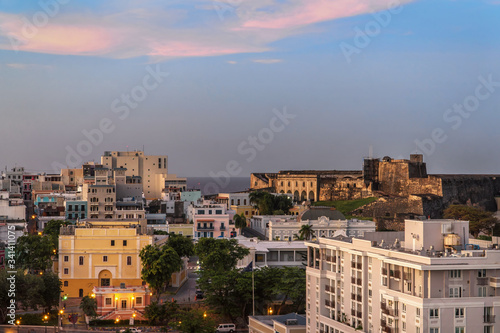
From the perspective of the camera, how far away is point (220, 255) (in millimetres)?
59469

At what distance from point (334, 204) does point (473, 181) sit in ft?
64.7

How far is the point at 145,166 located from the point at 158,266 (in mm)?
80479

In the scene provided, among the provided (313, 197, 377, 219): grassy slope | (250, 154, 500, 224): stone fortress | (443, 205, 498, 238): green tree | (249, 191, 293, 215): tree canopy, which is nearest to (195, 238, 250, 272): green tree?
(443, 205, 498, 238): green tree

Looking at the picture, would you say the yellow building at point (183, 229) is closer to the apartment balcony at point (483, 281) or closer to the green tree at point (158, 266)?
the green tree at point (158, 266)

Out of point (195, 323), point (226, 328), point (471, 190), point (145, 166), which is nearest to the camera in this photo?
point (195, 323)

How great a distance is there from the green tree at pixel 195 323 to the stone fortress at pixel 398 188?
5448 cm

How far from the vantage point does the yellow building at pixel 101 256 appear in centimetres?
6081

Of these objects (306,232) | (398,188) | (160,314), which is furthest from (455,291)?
(398,188)

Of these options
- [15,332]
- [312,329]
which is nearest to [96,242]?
[15,332]

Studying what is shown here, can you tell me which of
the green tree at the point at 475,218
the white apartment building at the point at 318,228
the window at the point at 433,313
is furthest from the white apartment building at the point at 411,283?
the green tree at the point at 475,218

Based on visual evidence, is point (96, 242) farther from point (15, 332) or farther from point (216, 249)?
point (15, 332)

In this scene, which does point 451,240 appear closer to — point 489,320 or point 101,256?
point 489,320

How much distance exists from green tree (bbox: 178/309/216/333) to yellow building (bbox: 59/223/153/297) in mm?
14062

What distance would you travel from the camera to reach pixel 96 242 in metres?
61.2
